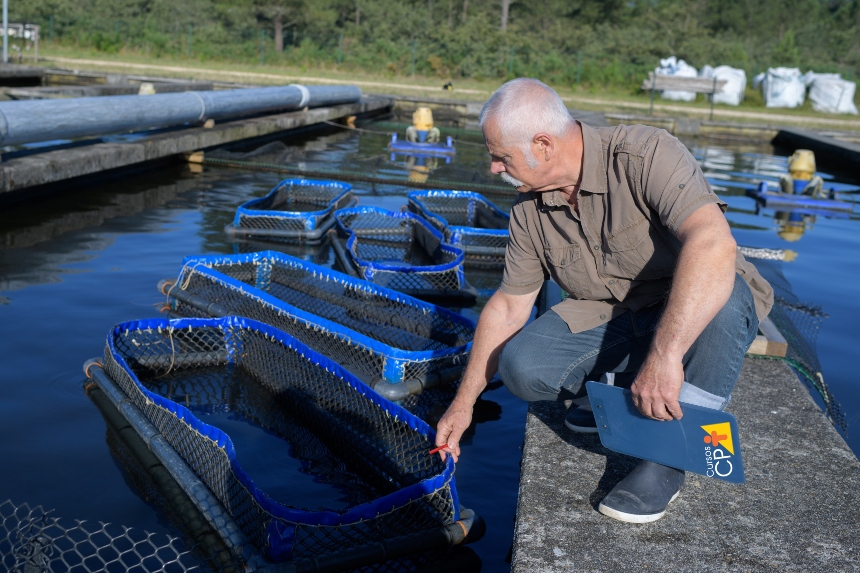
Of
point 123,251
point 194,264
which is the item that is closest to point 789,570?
point 194,264

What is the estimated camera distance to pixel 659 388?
2.54m

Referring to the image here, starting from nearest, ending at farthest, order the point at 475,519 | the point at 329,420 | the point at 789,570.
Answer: the point at 789,570 < the point at 475,519 < the point at 329,420

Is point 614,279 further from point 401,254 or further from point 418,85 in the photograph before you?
point 418,85

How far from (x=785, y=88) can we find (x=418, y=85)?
543 inches

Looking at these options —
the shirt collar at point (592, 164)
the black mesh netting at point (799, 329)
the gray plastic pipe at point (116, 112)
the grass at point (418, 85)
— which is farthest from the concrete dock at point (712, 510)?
the grass at point (418, 85)

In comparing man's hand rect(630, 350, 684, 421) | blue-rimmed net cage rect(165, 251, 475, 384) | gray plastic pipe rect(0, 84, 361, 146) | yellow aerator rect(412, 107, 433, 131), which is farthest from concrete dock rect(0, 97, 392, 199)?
man's hand rect(630, 350, 684, 421)

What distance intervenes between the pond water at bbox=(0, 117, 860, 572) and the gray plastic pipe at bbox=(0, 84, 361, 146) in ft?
2.24

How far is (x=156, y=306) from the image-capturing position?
5.96 meters

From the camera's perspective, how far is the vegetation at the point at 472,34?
3541 cm

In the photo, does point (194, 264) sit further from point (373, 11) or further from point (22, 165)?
point (373, 11)

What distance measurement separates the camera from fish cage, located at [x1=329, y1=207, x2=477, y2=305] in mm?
6461

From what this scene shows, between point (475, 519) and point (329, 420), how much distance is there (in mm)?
1226

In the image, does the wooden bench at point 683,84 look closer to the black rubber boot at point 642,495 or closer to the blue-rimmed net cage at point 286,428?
the blue-rimmed net cage at point 286,428

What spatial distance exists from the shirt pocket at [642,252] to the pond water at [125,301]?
1.25m
